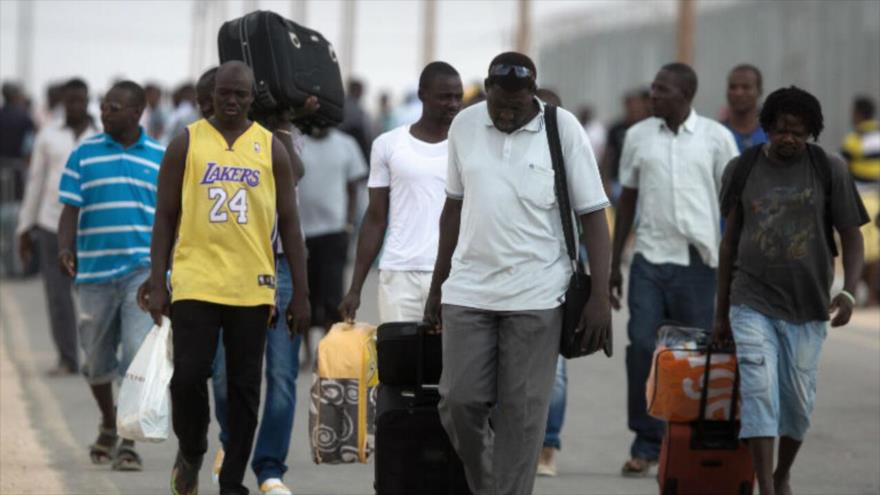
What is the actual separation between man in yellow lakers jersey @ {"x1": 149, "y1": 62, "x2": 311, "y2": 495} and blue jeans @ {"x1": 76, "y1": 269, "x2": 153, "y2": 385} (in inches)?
62.4

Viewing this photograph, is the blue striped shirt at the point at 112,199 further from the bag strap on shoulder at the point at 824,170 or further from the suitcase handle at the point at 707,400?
the bag strap on shoulder at the point at 824,170

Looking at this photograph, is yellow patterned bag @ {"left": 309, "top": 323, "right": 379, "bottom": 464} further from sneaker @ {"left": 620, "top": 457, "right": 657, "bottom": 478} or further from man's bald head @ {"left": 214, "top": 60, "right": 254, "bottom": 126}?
sneaker @ {"left": 620, "top": 457, "right": 657, "bottom": 478}

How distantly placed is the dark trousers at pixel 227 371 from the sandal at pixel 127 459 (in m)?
1.50

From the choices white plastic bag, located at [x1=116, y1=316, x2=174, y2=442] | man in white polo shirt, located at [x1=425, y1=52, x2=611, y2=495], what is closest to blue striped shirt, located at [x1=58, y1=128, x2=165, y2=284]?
white plastic bag, located at [x1=116, y1=316, x2=174, y2=442]

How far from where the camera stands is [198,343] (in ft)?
27.8

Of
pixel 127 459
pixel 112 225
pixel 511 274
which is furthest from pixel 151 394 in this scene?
pixel 511 274

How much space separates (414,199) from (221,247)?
41.4 inches

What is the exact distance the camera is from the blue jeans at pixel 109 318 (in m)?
10.2

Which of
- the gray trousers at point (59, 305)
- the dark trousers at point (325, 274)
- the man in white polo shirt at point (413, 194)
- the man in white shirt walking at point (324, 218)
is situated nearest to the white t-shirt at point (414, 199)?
the man in white polo shirt at point (413, 194)

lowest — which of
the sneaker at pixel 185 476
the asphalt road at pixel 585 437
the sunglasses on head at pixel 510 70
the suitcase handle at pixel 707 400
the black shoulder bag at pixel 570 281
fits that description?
the asphalt road at pixel 585 437

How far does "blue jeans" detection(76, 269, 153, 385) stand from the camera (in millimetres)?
10211

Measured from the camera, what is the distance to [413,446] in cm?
784

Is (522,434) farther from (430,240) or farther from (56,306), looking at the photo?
(56,306)

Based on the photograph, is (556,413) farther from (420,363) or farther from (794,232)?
(420,363)
